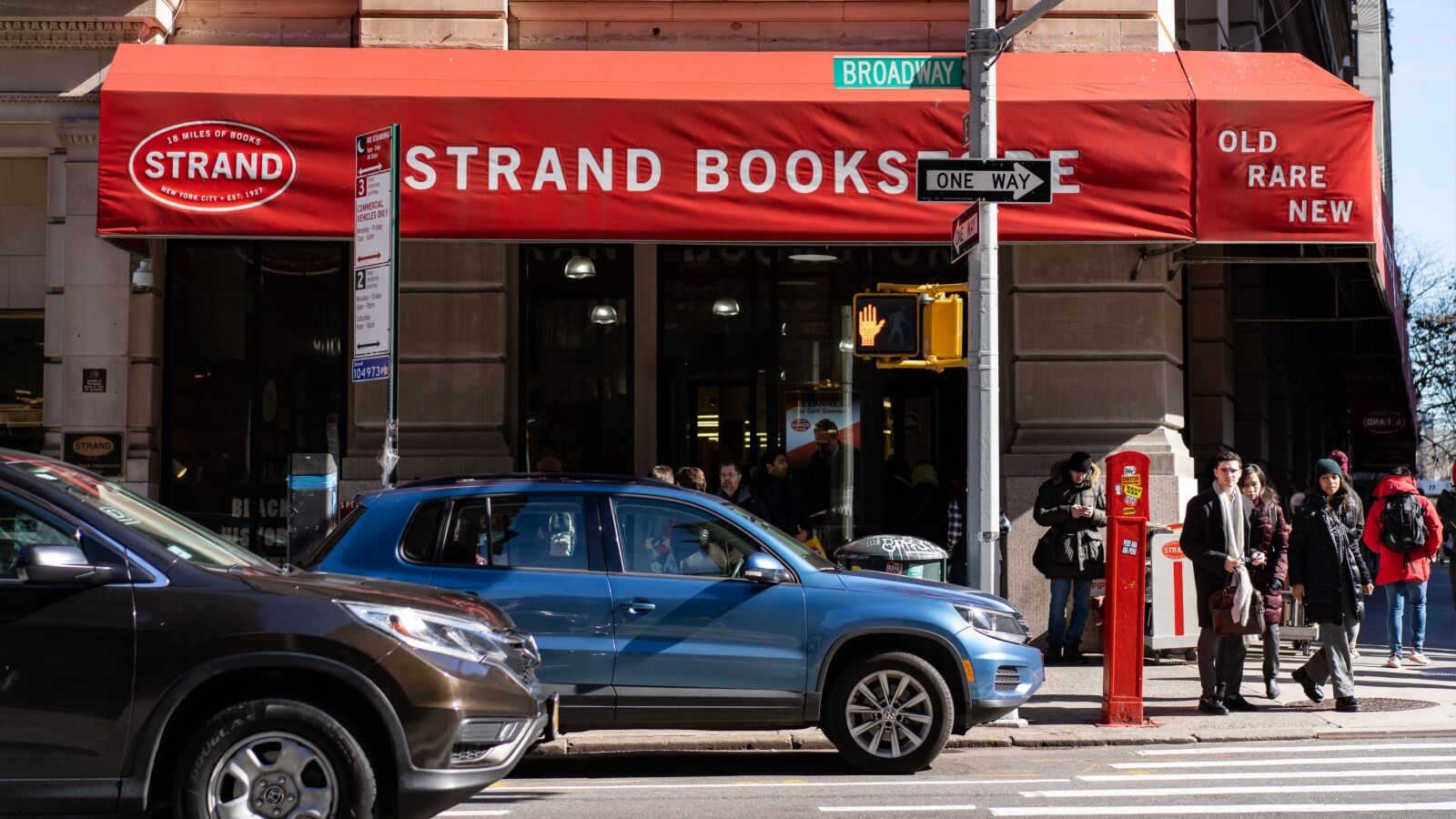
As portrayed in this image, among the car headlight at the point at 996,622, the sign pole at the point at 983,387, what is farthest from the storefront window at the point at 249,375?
the car headlight at the point at 996,622

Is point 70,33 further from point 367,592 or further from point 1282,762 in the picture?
point 1282,762

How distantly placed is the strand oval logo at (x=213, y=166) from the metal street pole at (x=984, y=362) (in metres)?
5.72

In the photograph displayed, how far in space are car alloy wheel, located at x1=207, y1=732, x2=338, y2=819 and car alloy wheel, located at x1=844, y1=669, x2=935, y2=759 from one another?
143 inches

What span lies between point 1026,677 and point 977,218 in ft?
11.0

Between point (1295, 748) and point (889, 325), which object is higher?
point (889, 325)

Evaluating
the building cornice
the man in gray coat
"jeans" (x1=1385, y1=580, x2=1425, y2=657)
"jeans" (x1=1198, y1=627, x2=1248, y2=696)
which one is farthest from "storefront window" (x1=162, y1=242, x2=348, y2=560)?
"jeans" (x1=1385, y1=580, x2=1425, y2=657)

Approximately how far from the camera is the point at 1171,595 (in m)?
13.5

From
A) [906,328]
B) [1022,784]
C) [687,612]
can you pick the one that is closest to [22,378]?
[906,328]

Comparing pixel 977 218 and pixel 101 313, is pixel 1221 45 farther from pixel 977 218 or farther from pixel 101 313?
pixel 101 313

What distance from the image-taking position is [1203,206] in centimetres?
1294

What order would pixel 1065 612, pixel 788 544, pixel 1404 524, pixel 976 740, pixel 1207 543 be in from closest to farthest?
pixel 788 544 → pixel 976 740 → pixel 1207 543 → pixel 1065 612 → pixel 1404 524

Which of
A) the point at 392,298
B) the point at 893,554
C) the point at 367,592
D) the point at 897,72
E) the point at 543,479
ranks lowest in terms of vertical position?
the point at 893,554

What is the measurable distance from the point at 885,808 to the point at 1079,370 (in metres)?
7.81

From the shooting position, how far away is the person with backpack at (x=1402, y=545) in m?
14.1
